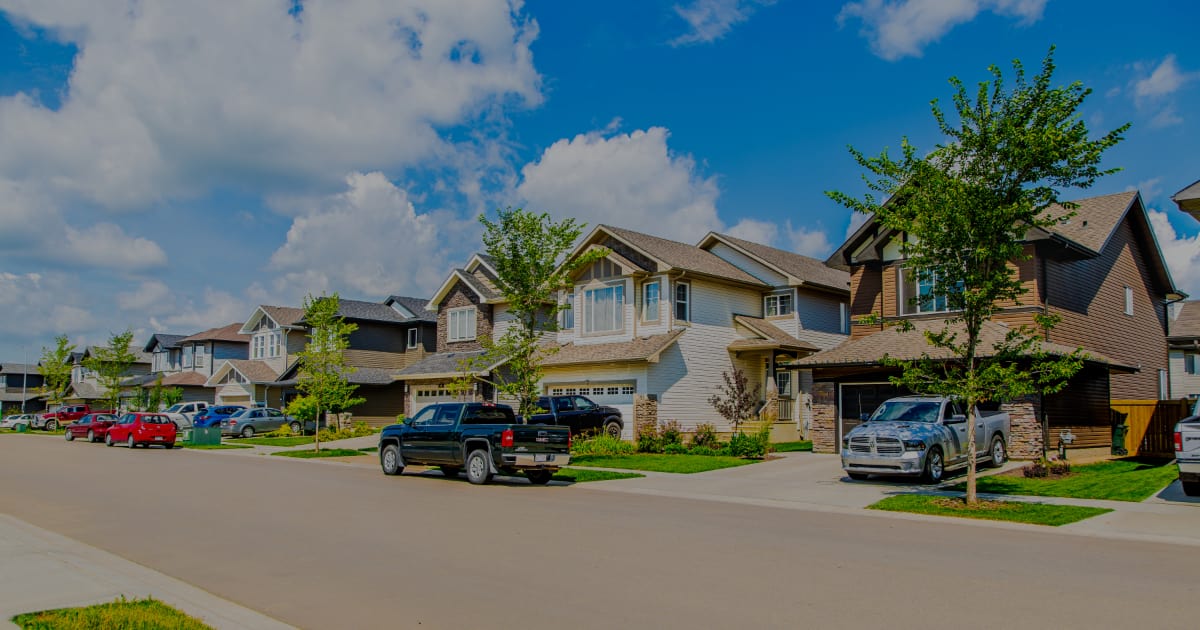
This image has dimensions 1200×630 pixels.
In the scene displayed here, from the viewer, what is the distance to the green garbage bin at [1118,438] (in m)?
25.5

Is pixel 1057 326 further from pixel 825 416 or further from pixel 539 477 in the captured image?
pixel 539 477

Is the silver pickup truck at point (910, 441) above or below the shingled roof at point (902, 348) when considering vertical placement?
below

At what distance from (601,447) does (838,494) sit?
38.6 feet

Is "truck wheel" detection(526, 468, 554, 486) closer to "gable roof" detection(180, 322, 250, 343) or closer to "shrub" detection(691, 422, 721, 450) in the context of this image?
"shrub" detection(691, 422, 721, 450)

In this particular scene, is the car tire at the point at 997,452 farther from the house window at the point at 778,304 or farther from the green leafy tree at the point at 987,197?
the house window at the point at 778,304

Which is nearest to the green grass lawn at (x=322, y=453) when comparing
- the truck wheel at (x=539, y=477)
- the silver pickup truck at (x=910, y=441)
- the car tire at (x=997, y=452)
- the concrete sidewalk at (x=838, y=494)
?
the truck wheel at (x=539, y=477)

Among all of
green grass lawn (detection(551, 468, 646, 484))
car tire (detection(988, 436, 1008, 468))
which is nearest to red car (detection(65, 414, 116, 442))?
green grass lawn (detection(551, 468, 646, 484))

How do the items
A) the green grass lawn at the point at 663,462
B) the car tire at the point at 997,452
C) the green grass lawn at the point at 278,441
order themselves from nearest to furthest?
1. the car tire at the point at 997,452
2. the green grass lawn at the point at 663,462
3. the green grass lawn at the point at 278,441

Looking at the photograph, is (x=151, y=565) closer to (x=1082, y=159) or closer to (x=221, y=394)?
(x=1082, y=159)

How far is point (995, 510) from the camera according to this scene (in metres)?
14.6

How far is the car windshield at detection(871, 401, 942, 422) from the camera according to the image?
19.8 m

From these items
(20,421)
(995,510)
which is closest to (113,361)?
(20,421)

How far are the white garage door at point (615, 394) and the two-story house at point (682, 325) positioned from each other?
4 centimetres

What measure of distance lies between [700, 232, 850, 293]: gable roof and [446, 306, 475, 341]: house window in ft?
38.8
